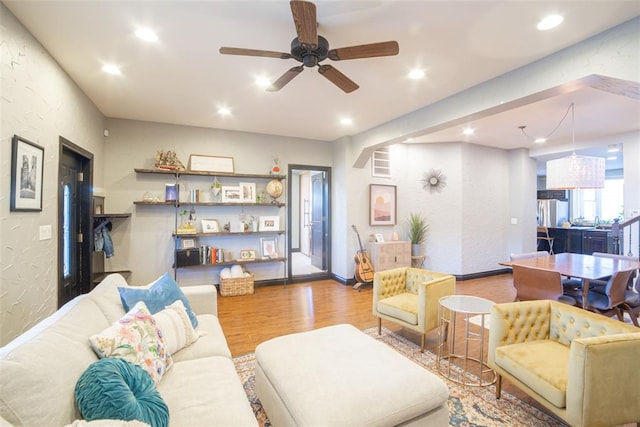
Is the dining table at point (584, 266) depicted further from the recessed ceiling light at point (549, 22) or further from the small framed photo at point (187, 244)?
the small framed photo at point (187, 244)

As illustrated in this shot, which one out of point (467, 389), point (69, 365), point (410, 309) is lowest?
point (467, 389)

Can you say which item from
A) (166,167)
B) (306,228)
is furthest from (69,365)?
(306,228)

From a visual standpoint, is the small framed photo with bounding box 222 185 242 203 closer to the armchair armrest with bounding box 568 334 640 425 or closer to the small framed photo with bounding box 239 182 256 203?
the small framed photo with bounding box 239 182 256 203

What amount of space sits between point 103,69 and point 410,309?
382 centimetres

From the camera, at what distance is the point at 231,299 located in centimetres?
446

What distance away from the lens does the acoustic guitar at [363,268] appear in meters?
5.08

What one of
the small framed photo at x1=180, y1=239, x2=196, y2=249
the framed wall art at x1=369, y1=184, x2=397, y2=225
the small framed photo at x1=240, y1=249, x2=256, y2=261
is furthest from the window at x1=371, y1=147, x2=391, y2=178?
the small framed photo at x1=180, y1=239, x2=196, y2=249

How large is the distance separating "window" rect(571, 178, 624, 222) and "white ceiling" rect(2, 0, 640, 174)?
6232mm

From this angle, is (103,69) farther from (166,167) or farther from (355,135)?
(355,135)

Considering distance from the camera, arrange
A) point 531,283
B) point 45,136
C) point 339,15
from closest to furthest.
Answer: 1. point 339,15
2. point 45,136
3. point 531,283

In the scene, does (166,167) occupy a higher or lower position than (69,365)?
higher

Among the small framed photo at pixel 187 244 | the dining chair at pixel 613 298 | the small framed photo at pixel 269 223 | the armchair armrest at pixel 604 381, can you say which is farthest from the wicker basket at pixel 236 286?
the dining chair at pixel 613 298

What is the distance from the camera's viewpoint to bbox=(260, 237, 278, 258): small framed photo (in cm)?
513

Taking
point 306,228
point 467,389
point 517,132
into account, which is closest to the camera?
point 467,389
